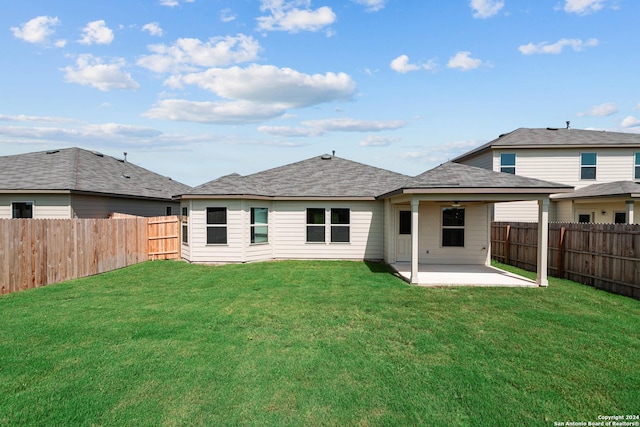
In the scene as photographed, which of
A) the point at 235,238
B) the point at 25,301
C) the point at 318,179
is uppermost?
the point at 318,179

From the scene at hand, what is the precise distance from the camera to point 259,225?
46.3 ft

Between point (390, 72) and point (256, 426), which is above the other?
point (390, 72)

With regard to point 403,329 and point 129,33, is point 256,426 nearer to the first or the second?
point 403,329

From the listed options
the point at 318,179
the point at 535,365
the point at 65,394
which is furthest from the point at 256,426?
the point at 318,179

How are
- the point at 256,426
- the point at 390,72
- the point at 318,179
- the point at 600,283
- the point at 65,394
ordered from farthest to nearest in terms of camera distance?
1. the point at 318,179
2. the point at 390,72
3. the point at 600,283
4. the point at 65,394
5. the point at 256,426

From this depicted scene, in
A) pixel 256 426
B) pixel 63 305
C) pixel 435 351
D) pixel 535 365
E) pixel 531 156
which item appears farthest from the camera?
pixel 531 156

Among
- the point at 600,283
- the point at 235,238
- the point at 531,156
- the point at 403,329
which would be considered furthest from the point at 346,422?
the point at 531,156

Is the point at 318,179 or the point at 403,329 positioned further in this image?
the point at 318,179

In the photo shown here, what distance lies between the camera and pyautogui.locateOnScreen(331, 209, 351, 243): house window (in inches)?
568

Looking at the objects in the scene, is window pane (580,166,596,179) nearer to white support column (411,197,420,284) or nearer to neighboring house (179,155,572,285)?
neighboring house (179,155,572,285)

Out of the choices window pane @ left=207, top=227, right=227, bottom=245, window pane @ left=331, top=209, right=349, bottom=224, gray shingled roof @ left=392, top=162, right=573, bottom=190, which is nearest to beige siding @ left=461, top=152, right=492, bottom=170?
gray shingled roof @ left=392, top=162, right=573, bottom=190

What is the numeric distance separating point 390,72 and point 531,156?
895cm

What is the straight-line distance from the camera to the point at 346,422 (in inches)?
130

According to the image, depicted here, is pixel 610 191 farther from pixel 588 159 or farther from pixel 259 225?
pixel 259 225
